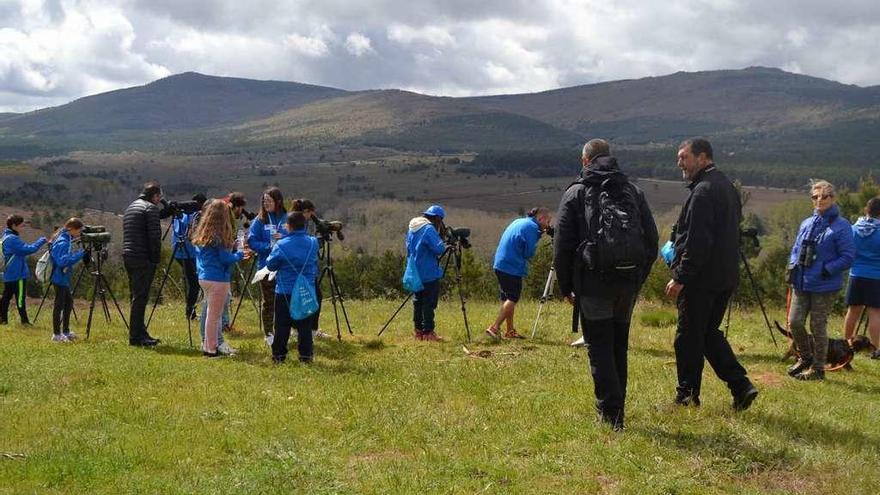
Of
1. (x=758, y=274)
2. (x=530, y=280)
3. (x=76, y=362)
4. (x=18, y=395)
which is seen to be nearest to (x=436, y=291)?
(x=76, y=362)

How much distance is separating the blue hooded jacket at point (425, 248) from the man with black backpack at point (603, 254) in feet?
17.0

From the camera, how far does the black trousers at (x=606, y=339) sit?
237 inches

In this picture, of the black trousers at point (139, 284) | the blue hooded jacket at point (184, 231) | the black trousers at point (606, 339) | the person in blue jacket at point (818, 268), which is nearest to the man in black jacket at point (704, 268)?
the black trousers at point (606, 339)

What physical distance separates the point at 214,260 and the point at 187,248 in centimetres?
286

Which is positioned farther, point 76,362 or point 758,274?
point 758,274

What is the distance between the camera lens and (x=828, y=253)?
8.41 meters

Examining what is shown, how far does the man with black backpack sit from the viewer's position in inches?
229

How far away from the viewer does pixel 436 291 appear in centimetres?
1155

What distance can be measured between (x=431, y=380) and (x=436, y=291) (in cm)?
327

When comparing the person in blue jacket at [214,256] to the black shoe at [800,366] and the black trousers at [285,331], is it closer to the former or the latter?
the black trousers at [285,331]

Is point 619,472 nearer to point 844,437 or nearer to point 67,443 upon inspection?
point 844,437

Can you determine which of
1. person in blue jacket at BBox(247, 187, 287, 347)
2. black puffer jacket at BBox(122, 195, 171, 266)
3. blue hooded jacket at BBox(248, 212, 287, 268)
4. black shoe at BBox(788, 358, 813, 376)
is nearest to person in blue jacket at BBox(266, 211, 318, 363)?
person in blue jacket at BBox(247, 187, 287, 347)

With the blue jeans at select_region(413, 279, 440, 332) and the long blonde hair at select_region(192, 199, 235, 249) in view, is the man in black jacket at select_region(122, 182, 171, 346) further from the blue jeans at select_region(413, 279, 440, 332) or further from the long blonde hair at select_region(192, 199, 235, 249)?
the blue jeans at select_region(413, 279, 440, 332)

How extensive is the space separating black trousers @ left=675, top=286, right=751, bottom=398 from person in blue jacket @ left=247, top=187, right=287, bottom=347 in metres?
5.75
